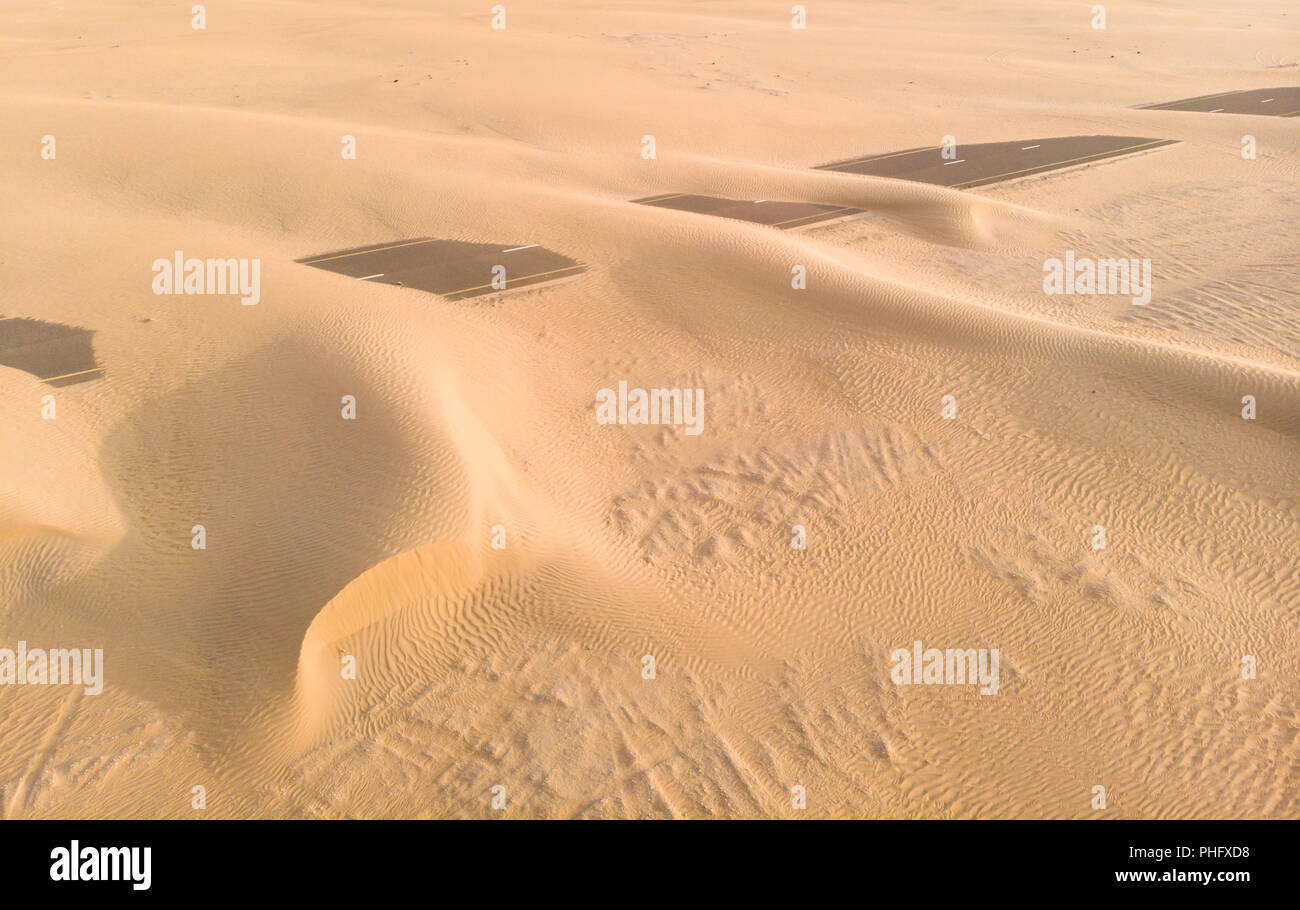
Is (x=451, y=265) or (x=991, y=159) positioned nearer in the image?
Answer: (x=451, y=265)

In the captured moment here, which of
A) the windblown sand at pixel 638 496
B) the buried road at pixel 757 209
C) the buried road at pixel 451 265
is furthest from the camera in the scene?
the buried road at pixel 757 209

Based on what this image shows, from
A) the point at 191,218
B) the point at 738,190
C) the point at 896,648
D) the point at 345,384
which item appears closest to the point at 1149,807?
the point at 896,648

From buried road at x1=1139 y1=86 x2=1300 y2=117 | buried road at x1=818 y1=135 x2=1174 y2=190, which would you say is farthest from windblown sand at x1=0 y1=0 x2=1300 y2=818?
buried road at x1=1139 y1=86 x2=1300 y2=117

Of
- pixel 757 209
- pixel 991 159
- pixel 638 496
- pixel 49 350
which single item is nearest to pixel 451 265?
pixel 49 350

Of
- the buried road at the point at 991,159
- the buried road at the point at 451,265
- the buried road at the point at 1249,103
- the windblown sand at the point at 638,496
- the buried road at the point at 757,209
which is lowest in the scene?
the windblown sand at the point at 638,496

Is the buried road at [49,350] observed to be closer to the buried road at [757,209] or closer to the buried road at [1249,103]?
the buried road at [757,209]

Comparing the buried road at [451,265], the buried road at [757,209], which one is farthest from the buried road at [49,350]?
the buried road at [757,209]

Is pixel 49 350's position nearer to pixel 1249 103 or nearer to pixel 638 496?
pixel 638 496
